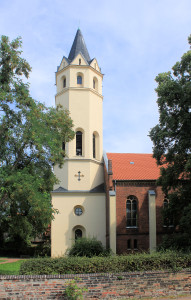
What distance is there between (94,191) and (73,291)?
16.7 m

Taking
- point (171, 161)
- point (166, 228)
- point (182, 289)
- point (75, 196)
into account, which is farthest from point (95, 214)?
point (182, 289)

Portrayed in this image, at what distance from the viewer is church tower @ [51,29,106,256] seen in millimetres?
26953

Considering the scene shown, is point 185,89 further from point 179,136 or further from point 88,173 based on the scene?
point 88,173

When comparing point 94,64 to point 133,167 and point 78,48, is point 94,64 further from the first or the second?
point 133,167

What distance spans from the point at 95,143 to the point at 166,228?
945 cm

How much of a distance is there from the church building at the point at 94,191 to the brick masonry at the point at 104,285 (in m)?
12.4

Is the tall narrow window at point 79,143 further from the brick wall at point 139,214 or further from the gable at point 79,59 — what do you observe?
the gable at point 79,59

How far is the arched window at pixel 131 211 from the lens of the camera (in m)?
27.1

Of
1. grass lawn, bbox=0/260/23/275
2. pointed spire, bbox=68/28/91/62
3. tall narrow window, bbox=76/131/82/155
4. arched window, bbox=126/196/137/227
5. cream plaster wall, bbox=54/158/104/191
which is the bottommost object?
grass lawn, bbox=0/260/23/275

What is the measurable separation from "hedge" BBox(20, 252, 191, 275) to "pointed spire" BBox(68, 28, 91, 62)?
22.7 m

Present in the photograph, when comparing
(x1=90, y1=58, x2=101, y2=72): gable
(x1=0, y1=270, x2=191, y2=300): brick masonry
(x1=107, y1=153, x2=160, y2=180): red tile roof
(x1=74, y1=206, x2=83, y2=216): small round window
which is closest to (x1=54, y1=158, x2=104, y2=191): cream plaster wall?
(x1=74, y1=206, x2=83, y2=216): small round window

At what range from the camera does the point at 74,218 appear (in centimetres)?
2705

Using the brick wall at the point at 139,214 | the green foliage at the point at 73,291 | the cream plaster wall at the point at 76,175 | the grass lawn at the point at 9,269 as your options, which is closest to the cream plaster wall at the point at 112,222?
the brick wall at the point at 139,214

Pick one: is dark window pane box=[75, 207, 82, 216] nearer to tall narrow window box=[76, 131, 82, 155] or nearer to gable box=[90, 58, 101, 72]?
tall narrow window box=[76, 131, 82, 155]
